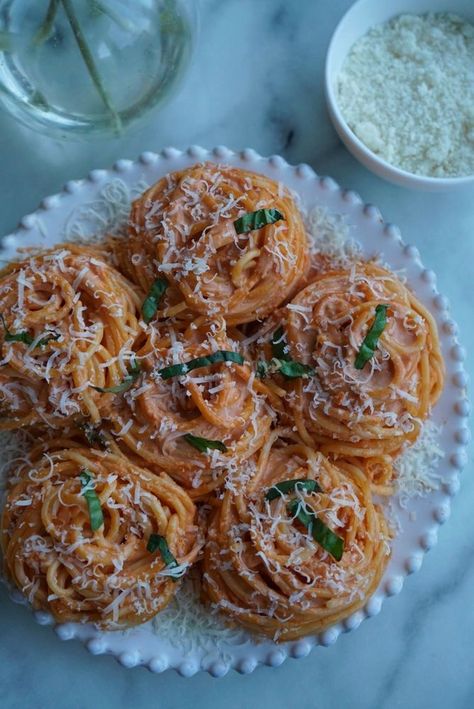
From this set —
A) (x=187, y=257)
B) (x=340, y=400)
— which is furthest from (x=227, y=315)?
(x=340, y=400)

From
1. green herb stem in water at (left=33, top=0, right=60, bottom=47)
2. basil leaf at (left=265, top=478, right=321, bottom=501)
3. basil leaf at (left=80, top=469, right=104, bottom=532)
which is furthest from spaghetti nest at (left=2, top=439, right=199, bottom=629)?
green herb stem in water at (left=33, top=0, right=60, bottom=47)

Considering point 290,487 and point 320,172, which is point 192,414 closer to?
point 290,487

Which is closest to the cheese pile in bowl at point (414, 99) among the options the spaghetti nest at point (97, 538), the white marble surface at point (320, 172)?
the white marble surface at point (320, 172)

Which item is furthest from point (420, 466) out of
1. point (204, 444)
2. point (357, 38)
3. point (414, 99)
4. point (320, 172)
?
point (357, 38)

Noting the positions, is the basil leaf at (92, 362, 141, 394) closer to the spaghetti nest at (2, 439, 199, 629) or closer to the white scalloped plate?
the spaghetti nest at (2, 439, 199, 629)

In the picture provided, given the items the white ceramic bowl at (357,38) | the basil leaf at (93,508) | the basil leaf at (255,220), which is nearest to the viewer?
the basil leaf at (93,508)

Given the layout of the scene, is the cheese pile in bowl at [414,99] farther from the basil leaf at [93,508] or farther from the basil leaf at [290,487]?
the basil leaf at [93,508]

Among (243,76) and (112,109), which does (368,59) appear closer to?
(243,76)
